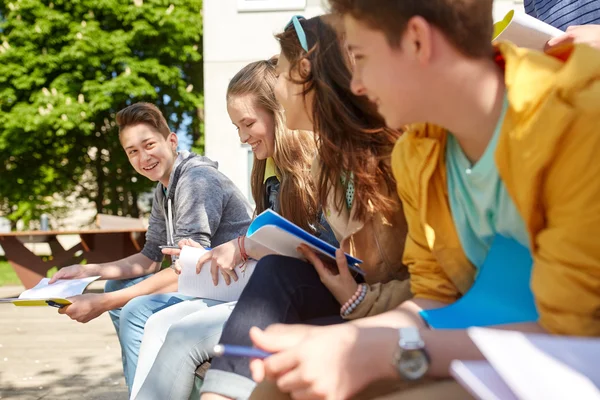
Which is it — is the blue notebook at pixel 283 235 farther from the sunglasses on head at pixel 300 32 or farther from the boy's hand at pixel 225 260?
the boy's hand at pixel 225 260

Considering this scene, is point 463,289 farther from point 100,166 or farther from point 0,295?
point 100,166

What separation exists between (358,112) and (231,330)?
1.95 ft

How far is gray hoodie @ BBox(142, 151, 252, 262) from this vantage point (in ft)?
8.92

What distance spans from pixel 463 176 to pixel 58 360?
14.1ft

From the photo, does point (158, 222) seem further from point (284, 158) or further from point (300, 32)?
point (300, 32)

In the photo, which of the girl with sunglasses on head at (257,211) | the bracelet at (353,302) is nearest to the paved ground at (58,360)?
the girl with sunglasses on head at (257,211)

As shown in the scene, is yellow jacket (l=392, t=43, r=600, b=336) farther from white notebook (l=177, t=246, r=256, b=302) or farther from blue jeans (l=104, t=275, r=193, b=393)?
blue jeans (l=104, t=275, r=193, b=393)

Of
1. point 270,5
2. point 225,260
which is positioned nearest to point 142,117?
point 225,260

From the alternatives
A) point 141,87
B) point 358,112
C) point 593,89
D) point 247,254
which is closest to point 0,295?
point 141,87

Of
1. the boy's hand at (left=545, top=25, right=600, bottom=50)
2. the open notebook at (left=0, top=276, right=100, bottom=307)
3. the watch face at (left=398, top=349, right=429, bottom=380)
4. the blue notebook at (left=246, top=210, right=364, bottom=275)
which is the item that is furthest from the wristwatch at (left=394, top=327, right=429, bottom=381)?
the open notebook at (left=0, top=276, right=100, bottom=307)

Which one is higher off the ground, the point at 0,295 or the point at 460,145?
the point at 460,145

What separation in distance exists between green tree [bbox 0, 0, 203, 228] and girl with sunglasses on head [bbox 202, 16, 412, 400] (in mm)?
13252

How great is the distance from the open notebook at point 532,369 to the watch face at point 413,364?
153mm

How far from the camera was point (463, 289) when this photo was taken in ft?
4.23
